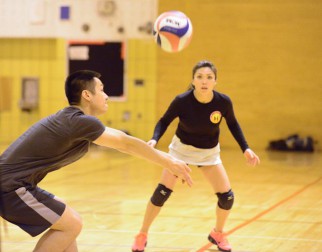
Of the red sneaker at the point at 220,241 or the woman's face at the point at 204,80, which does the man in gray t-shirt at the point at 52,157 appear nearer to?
the woman's face at the point at 204,80

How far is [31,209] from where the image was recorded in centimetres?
378

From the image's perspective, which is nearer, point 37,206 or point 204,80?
point 37,206

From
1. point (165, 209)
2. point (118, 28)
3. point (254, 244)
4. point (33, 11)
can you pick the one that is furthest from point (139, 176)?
point (33, 11)

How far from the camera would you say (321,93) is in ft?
50.6

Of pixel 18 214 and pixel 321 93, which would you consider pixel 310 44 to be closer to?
pixel 321 93

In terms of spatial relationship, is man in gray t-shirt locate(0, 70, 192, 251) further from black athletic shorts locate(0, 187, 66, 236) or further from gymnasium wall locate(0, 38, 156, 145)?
gymnasium wall locate(0, 38, 156, 145)

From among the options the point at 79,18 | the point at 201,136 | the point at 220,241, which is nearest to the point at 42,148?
the point at 201,136

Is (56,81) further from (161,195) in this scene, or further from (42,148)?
(42,148)

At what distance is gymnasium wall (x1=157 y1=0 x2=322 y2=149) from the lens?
15.4m

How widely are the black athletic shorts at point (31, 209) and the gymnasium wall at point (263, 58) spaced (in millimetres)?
11940

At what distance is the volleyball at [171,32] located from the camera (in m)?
6.64

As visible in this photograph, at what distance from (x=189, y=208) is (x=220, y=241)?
2.13 metres

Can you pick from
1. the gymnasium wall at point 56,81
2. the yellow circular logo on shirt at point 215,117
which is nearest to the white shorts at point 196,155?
the yellow circular logo on shirt at point 215,117

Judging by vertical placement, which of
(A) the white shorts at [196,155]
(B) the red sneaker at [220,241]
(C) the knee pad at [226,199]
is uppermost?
(A) the white shorts at [196,155]
